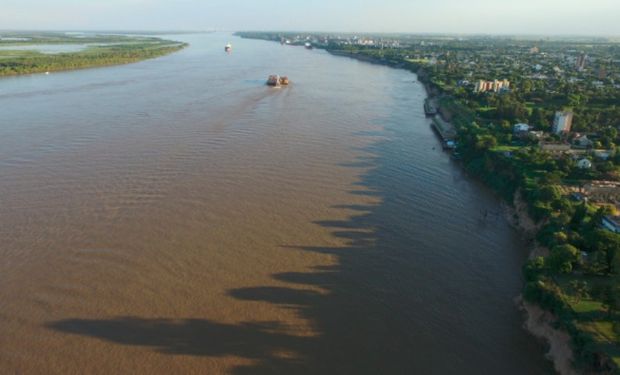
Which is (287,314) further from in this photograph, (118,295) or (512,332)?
(512,332)

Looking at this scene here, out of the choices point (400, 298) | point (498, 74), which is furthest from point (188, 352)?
point (498, 74)

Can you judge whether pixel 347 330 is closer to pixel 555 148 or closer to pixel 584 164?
pixel 584 164

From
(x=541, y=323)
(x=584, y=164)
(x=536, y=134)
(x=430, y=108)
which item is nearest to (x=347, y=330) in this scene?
(x=541, y=323)

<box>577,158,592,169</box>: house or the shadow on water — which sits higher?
<box>577,158,592,169</box>: house

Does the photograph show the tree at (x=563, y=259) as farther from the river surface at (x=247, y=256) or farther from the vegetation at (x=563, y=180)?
the river surface at (x=247, y=256)

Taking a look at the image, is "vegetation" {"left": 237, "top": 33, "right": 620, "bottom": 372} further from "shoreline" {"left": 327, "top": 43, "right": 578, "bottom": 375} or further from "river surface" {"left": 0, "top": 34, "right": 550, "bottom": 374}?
"river surface" {"left": 0, "top": 34, "right": 550, "bottom": 374}

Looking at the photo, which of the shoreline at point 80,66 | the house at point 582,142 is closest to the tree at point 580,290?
the house at point 582,142

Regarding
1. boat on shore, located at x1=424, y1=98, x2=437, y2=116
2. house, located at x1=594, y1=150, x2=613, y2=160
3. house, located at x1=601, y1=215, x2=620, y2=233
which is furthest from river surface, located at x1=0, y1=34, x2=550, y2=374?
boat on shore, located at x1=424, y1=98, x2=437, y2=116
